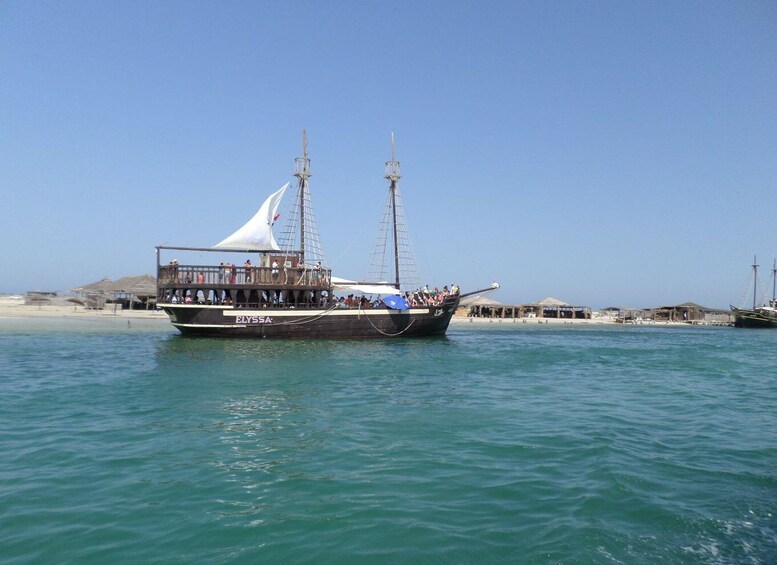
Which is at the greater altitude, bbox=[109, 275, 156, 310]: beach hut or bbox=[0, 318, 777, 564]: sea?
bbox=[109, 275, 156, 310]: beach hut

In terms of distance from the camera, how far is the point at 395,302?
1261 inches

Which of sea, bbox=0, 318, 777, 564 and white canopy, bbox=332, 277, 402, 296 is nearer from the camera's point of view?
sea, bbox=0, 318, 777, 564

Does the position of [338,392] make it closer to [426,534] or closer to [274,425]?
[274,425]

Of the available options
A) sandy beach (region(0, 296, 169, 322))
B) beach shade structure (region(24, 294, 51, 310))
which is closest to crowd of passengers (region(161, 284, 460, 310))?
sandy beach (region(0, 296, 169, 322))

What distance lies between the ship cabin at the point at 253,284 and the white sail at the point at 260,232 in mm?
916

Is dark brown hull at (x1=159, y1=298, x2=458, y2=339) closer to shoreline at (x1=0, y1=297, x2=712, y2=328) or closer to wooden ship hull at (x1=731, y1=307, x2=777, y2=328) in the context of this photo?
shoreline at (x1=0, y1=297, x2=712, y2=328)

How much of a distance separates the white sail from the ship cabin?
92 cm

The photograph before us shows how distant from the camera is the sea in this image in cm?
529

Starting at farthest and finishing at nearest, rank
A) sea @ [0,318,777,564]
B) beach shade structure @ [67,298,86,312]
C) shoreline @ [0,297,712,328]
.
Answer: beach shade structure @ [67,298,86,312], shoreline @ [0,297,712,328], sea @ [0,318,777,564]

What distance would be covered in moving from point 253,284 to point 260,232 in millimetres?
4728

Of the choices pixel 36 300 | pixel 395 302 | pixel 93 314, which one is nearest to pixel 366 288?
pixel 395 302

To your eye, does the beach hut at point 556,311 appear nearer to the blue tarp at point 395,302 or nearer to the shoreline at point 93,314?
the shoreline at point 93,314

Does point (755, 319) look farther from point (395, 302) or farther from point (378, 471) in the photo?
point (378, 471)

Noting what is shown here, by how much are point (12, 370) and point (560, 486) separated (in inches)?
693
